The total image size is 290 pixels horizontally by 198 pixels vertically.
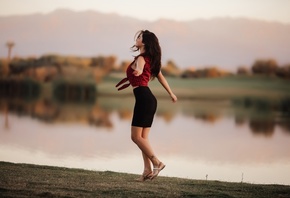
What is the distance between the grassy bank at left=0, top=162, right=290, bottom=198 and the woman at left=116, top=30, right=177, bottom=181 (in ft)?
1.40

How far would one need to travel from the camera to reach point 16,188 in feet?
23.6

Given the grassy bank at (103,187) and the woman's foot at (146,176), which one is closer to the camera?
the grassy bank at (103,187)

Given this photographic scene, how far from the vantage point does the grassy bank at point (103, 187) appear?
280 inches

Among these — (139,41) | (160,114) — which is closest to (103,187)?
(139,41)

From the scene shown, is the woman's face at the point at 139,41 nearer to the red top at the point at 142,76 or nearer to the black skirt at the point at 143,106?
the red top at the point at 142,76

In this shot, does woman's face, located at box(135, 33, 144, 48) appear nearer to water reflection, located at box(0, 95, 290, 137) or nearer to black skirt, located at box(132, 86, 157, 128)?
black skirt, located at box(132, 86, 157, 128)

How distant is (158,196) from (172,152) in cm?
1133

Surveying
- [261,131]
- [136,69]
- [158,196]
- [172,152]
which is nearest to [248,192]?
[158,196]

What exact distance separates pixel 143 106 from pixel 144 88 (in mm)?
222

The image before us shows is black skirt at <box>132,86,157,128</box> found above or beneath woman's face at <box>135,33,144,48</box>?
beneath

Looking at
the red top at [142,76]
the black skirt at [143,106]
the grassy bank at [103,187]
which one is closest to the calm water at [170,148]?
the grassy bank at [103,187]

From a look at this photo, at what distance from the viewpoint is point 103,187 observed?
7527mm

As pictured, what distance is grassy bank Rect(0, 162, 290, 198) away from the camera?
23.4ft

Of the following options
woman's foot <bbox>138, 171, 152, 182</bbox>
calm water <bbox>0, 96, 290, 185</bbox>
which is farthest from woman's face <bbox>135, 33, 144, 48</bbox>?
calm water <bbox>0, 96, 290, 185</bbox>
